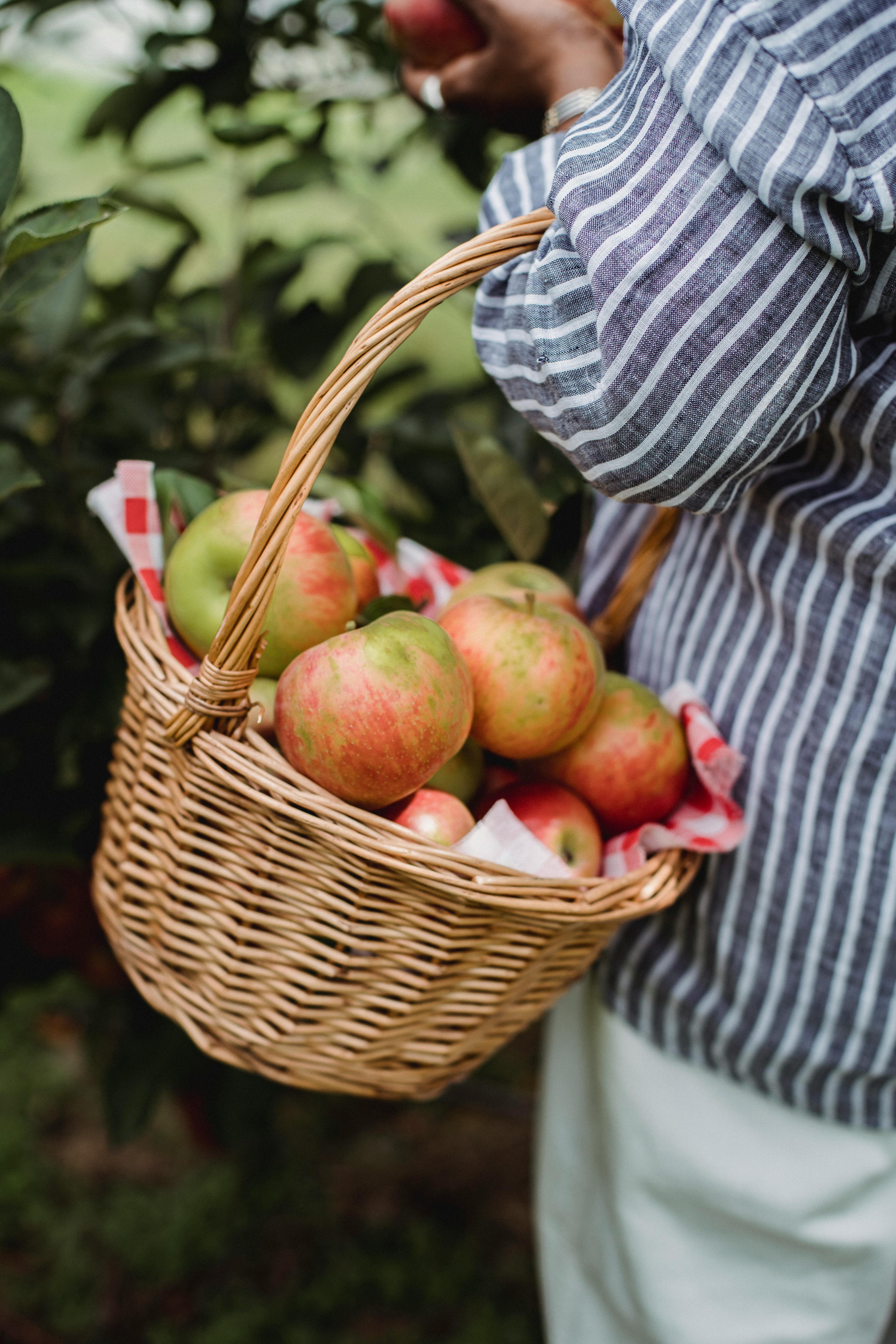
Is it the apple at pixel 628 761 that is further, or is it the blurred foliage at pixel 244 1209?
the blurred foliage at pixel 244 1209

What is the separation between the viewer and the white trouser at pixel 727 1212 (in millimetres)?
870

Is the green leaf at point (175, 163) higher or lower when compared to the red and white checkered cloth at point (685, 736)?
higher

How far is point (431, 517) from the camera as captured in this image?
135 cm

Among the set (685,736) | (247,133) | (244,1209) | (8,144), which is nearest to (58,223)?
(8,144)

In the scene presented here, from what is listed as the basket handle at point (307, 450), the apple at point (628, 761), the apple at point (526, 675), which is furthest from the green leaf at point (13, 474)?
the apple at point (628, 761)

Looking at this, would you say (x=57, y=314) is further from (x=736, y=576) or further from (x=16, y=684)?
(x=736, y=576)

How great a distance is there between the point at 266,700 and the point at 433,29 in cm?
70

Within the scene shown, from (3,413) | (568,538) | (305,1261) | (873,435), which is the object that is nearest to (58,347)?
(3,413)

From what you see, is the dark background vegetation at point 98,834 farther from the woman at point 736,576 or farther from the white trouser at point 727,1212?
the white trouser at point 727,1212

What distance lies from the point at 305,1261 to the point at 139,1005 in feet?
1.88

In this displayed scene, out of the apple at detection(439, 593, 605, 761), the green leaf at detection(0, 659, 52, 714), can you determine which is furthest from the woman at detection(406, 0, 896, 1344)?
the green leaf at detection(0, 659, 52, 714)

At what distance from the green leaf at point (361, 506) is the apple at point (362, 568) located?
10 cm

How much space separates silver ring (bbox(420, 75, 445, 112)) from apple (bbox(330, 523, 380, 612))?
1.60 feet

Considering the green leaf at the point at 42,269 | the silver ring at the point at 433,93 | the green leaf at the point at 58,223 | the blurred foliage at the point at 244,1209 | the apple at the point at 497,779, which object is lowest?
the blurred foliage at the point at 244,1209
